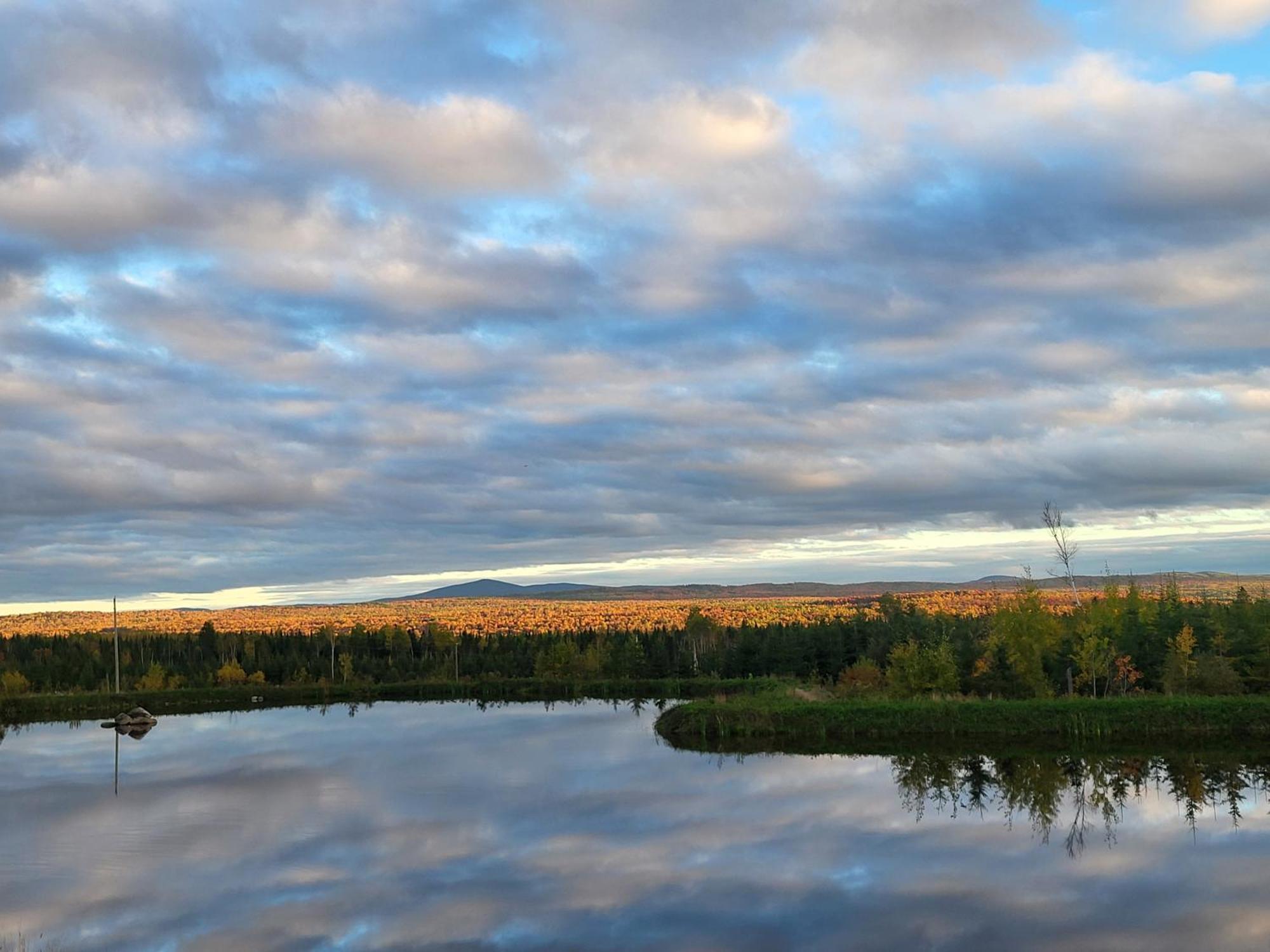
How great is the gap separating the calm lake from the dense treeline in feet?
64.1

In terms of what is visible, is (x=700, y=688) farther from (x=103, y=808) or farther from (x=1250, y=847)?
(x=1250, y=847)

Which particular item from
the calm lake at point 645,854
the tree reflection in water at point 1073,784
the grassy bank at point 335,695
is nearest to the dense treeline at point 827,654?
the grassy bank at point 335,695

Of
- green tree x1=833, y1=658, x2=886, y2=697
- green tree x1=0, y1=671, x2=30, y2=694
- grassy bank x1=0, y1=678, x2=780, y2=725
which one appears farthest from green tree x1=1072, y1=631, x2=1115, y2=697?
green tree x1=0, y1=671, x2=30, y2=694

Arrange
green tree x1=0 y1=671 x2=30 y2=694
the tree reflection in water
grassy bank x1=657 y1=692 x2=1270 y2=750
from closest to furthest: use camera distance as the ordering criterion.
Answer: the tree reflection in water, grassy bank x1=657 y1=692 x2=1270 y2=750, green tree x1=0 y1=671 x2=30 y2=694

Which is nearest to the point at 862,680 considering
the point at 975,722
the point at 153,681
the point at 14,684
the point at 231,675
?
the point at 975,722

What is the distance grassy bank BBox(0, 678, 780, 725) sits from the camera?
95.2m

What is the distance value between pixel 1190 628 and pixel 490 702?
194ft

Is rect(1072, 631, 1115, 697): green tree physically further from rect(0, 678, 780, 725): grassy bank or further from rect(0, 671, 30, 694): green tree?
rect(0, 671, 30, 694): green tree

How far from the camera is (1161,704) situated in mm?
52844

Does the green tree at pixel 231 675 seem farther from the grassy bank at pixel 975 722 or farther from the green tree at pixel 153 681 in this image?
the grassy bank at pixel 975 722

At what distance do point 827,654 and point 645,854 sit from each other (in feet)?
229

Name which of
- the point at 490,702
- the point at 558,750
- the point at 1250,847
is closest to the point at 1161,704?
the point at 1250,847

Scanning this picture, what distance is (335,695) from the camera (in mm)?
108438

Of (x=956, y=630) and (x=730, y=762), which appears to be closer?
(x=730, y=762)
